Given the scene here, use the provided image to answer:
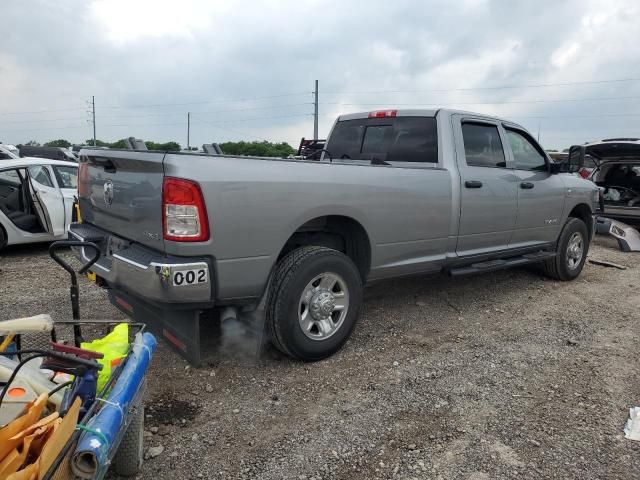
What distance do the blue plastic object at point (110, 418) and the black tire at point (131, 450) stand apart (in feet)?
0.70

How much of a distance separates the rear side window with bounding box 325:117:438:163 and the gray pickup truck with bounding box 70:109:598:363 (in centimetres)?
1

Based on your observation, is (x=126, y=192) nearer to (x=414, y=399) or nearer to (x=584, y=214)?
(x=414, y=399)

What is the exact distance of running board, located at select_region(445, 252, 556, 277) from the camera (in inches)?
183

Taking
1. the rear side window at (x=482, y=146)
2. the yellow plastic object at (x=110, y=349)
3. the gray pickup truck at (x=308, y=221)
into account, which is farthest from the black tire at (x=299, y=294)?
the rear side window at (x=482, y=146)

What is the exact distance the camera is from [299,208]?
3.35 meters

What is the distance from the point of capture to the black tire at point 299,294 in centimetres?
340

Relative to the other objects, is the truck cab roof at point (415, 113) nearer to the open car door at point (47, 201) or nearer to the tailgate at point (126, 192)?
the tailgate at point (126, 192)

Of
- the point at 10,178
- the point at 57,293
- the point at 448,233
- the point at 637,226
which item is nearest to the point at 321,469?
the point at 448,233

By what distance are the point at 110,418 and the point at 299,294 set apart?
1676 millimetres

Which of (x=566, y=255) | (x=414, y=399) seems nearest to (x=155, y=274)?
(x=414, y=399)

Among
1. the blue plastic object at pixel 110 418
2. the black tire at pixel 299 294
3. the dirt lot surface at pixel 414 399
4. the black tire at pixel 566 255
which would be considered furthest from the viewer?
the black tire at pixel 566 255

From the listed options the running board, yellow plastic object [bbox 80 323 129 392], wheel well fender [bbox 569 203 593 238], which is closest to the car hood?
wheel well fender [bbox 569 203 593 238]

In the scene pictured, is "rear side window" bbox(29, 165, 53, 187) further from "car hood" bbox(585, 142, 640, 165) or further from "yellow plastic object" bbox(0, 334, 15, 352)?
"car hood" bbox(585, 142, 640, 165)

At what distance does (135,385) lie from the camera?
Answer: 7.27ft
